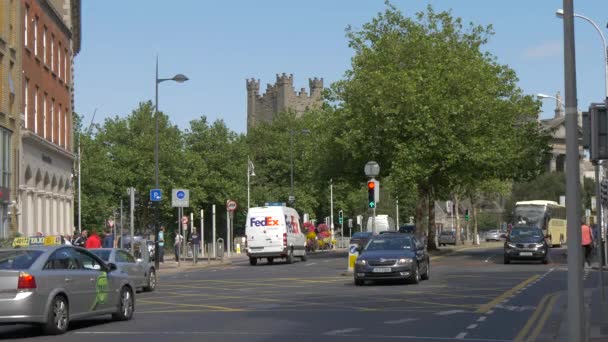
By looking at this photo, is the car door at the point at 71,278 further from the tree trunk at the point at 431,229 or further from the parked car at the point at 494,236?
the parked car at the point at 494,236

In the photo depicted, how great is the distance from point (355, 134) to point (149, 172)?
111 feet

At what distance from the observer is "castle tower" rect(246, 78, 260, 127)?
6590 inches

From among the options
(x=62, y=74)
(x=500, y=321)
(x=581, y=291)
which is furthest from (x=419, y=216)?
(x=581, y=291)

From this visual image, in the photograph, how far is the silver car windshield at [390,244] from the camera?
31188 mm

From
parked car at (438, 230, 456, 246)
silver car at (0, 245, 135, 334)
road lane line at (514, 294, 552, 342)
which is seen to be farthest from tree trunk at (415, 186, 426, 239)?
silver car at (0, 245, 135, 334)

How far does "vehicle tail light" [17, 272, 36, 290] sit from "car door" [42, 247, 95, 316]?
384 mm

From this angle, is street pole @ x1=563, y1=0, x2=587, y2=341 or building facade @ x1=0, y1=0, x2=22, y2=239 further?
building facade @ x1=0, y1=0, x2=22, y2=239

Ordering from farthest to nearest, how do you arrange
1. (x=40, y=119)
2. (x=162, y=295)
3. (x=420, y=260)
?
(x=40, y=119)
(x=420, y=260)
(x=162, y=295)

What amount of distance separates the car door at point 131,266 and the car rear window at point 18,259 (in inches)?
397

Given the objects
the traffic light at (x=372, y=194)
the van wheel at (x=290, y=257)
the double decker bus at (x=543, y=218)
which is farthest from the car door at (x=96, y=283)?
A: the double decker bus at (x=543, y=218)

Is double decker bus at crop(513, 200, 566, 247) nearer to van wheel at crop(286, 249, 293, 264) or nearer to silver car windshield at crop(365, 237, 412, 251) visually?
van wheel at crop(286, 249, 293, 264)

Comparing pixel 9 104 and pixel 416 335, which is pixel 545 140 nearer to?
pixel 9 104

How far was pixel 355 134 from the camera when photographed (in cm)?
5581

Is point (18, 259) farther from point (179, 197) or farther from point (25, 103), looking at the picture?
point (179, 197)
